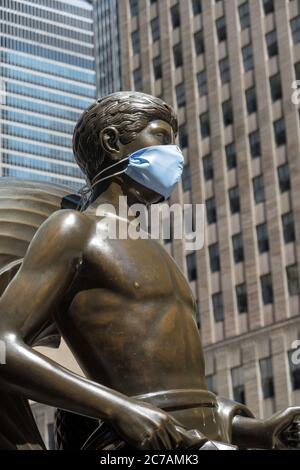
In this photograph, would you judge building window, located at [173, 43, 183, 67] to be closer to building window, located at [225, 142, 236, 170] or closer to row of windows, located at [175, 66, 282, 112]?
row of windows, located at [175, 66, 282, 112]

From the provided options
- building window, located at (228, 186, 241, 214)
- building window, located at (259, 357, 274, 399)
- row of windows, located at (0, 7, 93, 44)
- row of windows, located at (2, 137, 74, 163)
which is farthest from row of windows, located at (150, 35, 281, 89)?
row of windows, located at (0, 7, 93, 44)

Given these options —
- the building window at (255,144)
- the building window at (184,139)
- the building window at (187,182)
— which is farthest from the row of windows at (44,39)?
the building window at (184,139)

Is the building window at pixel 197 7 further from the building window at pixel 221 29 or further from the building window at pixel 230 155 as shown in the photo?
the building window at pixel 230 155

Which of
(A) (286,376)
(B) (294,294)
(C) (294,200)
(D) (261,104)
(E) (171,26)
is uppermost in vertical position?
(E) (171,26)

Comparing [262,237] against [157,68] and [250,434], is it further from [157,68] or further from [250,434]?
[250,434]

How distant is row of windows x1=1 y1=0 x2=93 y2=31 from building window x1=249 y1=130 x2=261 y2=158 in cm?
4652

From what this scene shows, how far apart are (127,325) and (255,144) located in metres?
56.8

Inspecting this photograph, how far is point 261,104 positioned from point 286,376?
16.3 m

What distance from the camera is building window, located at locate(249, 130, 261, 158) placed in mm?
60312

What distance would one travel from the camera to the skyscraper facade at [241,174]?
5512 cm

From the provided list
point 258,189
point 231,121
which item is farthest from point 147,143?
point 231,121

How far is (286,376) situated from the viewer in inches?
2099
